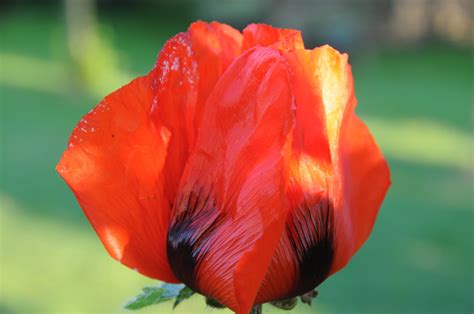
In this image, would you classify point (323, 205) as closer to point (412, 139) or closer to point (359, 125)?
point (359, 125)

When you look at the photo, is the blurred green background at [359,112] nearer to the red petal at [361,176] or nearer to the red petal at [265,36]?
the red petal at [361,176]

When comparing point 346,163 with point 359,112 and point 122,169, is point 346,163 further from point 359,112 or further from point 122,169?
point 359,112

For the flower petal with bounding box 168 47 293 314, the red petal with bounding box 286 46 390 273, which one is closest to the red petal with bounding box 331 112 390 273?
the red petal with bounding box 286 46 390 273

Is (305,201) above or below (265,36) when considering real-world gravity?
below

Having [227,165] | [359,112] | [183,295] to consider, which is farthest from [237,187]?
[359,112]

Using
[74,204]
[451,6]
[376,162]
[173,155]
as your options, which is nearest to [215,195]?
[173,155]

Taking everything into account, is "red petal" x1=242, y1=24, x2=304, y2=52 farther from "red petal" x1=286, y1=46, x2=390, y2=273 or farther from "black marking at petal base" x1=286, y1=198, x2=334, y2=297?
"black marking at petal base" x1=286, y1=198, x2=334, y2=297
